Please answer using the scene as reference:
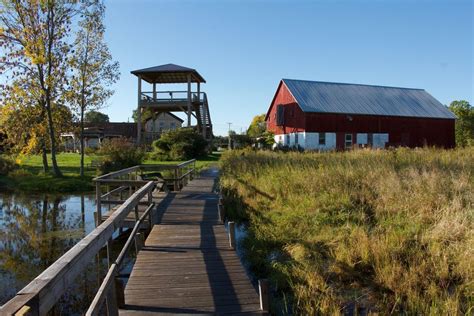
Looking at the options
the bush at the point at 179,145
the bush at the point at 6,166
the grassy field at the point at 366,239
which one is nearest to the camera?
the grassy field at the point at 366,239

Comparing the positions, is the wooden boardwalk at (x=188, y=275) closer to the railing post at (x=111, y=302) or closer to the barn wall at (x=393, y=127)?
the railing post at (x=111, y=302)

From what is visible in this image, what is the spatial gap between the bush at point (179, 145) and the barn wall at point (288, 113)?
8697 millimetres

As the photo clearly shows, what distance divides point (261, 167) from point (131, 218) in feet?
23.0

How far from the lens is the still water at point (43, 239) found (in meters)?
6.46

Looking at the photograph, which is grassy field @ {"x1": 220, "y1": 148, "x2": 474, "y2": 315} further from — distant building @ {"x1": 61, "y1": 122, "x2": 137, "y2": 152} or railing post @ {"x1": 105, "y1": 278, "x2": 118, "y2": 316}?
distant building @ {"x1": 61, "y1": 122, "x2": 137, "y2": 152}

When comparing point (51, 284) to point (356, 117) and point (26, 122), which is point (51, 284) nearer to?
point (26, 122)

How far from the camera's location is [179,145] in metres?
30.0

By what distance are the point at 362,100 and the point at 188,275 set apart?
3279 centimetres

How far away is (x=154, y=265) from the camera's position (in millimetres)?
5641

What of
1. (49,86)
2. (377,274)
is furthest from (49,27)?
(377,274)

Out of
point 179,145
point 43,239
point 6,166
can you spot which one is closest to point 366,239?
point 43,239

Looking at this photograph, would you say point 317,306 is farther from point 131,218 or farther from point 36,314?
point 131,218

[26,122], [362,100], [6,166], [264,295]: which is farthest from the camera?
[362,100]

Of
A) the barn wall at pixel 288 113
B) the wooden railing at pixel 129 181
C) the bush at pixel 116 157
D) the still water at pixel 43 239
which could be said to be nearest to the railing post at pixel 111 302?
the still water at pixel 43 239
